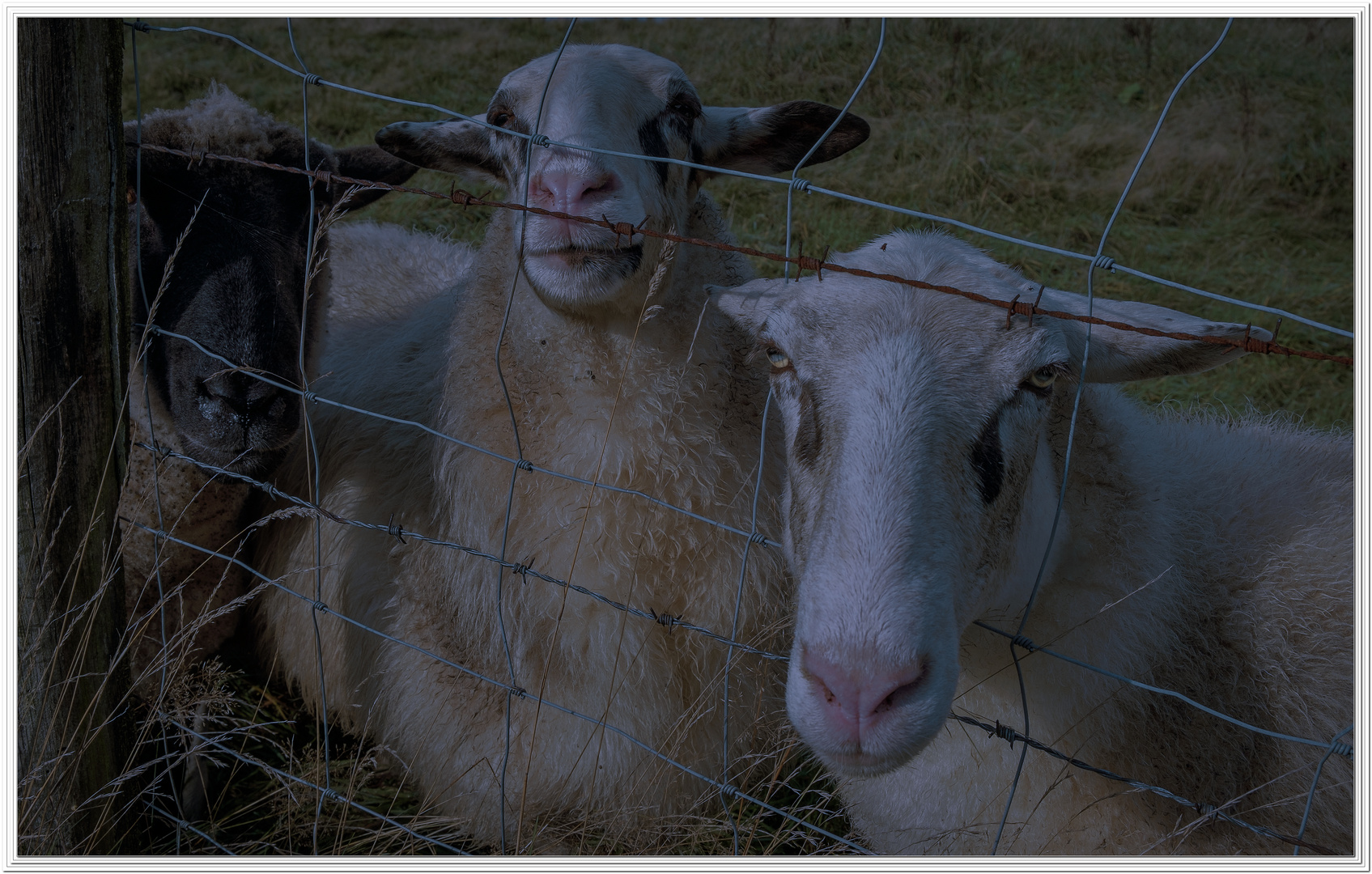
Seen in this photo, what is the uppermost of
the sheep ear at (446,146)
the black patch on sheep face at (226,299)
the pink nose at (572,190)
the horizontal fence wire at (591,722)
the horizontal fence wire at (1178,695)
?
the sheep ear at (446,146)

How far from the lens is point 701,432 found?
2.74 metres

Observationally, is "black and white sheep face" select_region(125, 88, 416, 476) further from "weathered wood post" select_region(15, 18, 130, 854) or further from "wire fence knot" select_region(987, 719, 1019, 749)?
"wire fence knot" select_region(987, 719, 1019, 749)

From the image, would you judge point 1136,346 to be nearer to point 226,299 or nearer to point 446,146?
point 446,146

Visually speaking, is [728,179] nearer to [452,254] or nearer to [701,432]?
[452,254]

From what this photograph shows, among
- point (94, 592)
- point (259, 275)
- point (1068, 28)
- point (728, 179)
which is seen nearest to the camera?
point (94, 592)

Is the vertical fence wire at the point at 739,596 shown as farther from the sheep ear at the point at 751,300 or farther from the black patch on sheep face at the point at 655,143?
the black patch on sheep face at the point at 655,143

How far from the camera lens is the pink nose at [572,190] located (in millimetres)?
2334

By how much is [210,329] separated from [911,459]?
2.10 metres

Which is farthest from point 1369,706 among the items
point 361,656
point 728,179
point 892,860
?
point 728,179

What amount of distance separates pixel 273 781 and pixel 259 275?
1519 millimetres

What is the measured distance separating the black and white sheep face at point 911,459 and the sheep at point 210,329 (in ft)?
4.74

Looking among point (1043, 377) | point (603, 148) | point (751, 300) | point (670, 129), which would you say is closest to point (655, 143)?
point (670, 129)

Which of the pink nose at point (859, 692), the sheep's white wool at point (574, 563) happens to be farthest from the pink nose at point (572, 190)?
the pink nose at point (859, 692)

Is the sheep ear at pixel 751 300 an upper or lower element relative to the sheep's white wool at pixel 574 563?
upper
